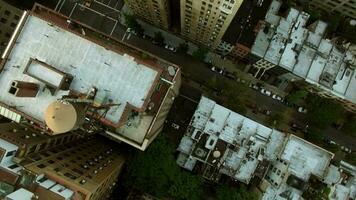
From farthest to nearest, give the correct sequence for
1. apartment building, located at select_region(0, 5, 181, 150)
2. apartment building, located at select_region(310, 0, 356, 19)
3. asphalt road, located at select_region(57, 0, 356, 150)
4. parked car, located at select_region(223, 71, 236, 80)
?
parked car, located at select_region(223, 71, 236, 80) < asphalt road, located at select_region(57, 0, 356, 150) < apartment building, located at select_region(310, 0, 356, 19) < apartment building, located at select_region(0, 5, 181, 150)

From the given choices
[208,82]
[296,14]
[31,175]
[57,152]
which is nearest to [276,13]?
[296,14]

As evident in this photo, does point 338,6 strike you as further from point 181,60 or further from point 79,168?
point 79,168

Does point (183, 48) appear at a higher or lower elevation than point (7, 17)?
higher

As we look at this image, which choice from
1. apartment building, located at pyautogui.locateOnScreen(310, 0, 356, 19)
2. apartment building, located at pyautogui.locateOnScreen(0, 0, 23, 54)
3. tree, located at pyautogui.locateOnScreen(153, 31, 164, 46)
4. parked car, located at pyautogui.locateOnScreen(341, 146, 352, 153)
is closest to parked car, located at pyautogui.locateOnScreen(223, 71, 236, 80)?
tree, located at pyautogui.locateOnScreen(153, 31, 164, 46)

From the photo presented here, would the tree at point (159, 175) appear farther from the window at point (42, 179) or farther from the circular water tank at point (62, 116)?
the circular water tank at point (62, 116)

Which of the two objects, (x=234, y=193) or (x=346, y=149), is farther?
(x=346, y=149)

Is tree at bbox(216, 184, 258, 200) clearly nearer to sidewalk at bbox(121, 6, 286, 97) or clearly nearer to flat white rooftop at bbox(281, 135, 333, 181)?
flat white rooftop at bbox(281, 135, 333, 181)

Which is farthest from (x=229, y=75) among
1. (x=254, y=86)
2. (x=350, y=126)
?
(x=350, y=126)
